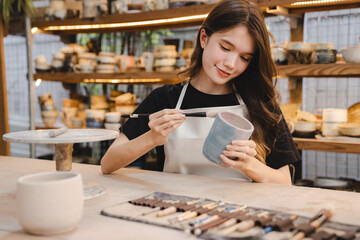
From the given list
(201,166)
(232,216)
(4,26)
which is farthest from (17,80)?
(232,216)

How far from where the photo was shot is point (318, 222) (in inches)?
35.7

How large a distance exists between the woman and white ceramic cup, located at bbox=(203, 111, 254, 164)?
205 mm

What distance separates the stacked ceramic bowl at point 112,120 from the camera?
10.5 ft

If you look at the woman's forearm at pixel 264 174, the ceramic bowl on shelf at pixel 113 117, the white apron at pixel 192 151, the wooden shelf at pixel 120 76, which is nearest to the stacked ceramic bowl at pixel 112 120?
the ceramic bowl on shelf at pixel 113 117

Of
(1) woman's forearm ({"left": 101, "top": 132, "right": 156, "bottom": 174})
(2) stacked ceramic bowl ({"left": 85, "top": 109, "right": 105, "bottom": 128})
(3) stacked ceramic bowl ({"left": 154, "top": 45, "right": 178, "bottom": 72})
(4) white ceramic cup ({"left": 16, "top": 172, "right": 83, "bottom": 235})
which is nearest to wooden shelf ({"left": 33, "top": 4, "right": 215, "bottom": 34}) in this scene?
(3) stacked ceramic bowl ({"left": 154, "top": 45, "right": 178, "bottom": 72})

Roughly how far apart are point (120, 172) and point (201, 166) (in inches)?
13.6

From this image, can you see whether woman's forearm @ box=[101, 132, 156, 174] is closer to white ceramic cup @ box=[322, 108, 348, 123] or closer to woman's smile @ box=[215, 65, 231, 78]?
woman's smile @ box=[215, 65, 231, 78]

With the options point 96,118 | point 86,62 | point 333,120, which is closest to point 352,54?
point 333,120

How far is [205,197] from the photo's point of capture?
117 centimetres

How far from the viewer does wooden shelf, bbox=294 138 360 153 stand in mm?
2301

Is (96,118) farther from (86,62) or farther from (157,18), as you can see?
(157,18)

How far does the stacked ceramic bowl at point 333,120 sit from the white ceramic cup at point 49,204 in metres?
1.94

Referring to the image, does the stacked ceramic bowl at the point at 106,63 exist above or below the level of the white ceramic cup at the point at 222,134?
above

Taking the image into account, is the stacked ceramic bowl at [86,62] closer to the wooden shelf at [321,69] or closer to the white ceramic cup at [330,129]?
the wooden shelf at [321,69]
